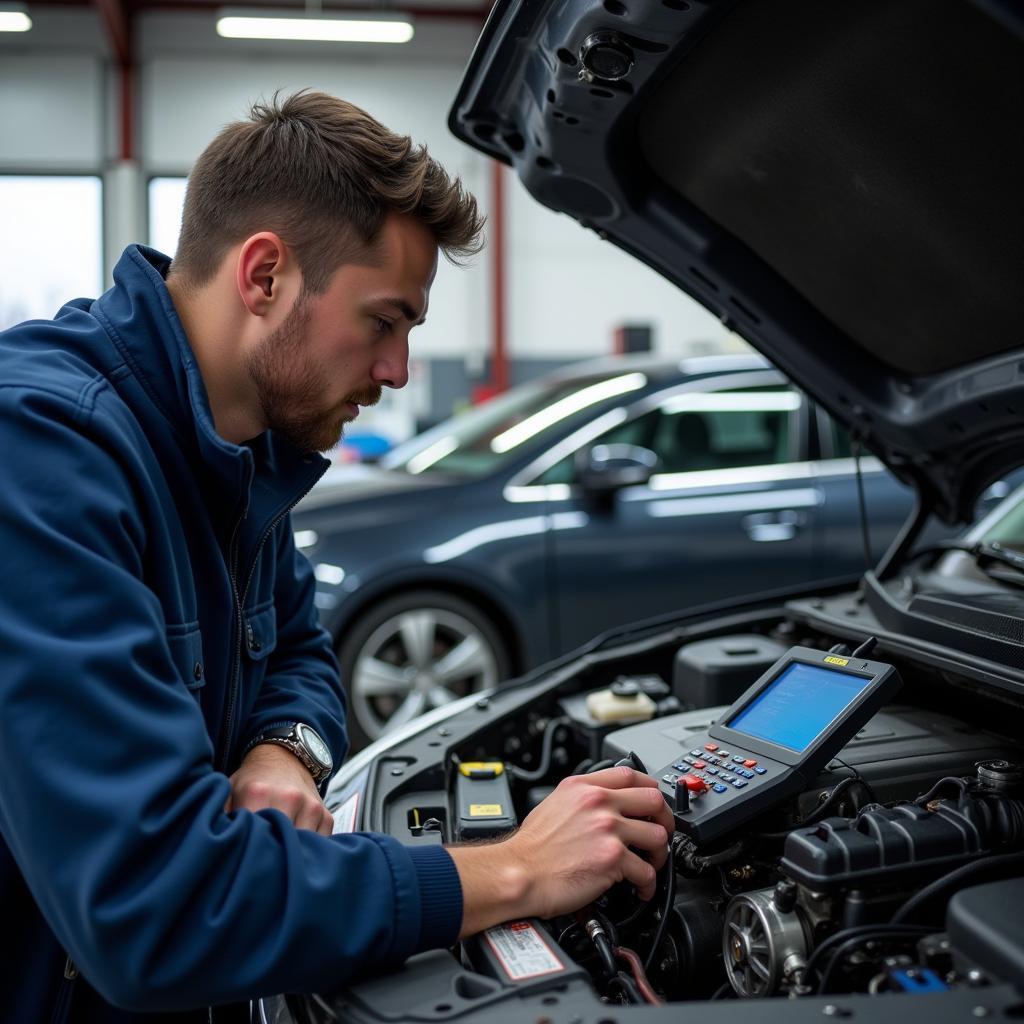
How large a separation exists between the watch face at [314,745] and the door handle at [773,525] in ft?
8.49

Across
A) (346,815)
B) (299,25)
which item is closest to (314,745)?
(346,815)

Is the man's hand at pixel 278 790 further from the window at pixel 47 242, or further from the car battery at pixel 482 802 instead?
the window at pixel 47 242

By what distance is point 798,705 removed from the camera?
1.33 meters

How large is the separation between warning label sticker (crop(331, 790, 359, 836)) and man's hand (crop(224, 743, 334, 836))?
0.15 metres

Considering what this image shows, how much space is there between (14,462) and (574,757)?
3.75 feet

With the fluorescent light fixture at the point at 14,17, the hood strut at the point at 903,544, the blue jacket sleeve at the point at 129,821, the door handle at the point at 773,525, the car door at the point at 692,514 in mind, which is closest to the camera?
the blue jacket sleeve at the point at 129,821

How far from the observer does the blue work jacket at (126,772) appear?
0.88 m

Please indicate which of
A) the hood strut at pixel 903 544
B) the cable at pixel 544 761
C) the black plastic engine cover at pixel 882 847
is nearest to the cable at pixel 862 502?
the hood strut at pixel 903 544

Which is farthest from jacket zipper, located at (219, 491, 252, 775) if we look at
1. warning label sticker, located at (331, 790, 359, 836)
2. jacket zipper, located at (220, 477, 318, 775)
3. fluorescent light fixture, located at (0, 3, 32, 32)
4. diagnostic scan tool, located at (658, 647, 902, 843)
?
fluorescent light fixture, located at (0, 3, 32, 32)

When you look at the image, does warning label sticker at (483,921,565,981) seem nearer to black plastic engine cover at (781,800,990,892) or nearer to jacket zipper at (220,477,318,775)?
black plastic engine cover at (781,800,990,892)

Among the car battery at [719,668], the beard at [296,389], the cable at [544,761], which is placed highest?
the beard at [296,389]

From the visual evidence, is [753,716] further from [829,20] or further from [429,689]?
[429,689]

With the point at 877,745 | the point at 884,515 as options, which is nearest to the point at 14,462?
the point at 877,745

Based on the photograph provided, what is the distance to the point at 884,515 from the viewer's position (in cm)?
394
